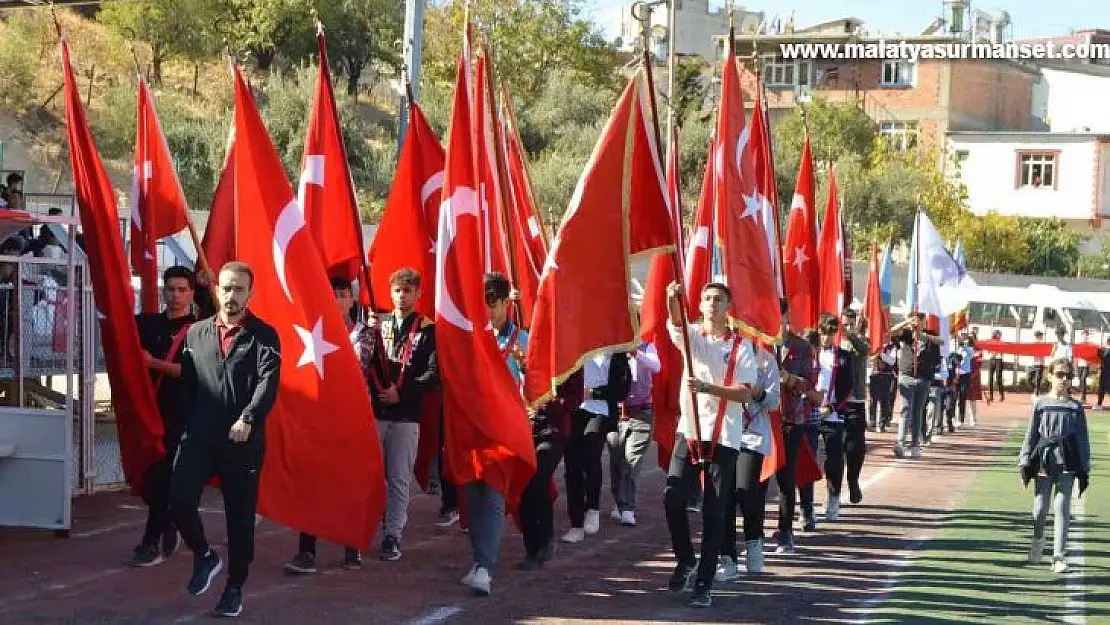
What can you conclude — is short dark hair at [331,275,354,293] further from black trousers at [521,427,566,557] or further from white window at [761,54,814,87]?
white window at [761,54,814,87]

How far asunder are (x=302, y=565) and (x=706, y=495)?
8.59 ft

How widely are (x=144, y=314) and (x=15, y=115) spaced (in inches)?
1688

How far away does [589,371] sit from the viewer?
42.0 ft

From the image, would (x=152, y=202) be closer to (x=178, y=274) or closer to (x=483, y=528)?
(x=178, y=274)

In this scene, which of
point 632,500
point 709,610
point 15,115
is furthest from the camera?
point 15,115

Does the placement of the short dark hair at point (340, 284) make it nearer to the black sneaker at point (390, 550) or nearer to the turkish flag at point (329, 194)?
the turkish flag at point (329, 194)

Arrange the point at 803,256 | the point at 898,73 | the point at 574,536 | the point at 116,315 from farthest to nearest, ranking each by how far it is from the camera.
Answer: the point at 898,73 → the point at 803,256 → the point at 574,536 → the point at 116,315

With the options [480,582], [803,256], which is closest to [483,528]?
[480,582]

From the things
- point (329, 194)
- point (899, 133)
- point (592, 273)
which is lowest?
point (592, 273)

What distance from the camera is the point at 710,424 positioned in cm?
1011

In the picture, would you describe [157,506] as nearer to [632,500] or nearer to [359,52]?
[632,500]

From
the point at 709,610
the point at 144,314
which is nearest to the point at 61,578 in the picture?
the point at 144,314

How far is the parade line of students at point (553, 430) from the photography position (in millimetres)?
8906

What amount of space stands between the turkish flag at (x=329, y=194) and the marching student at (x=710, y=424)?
330 centimetres
